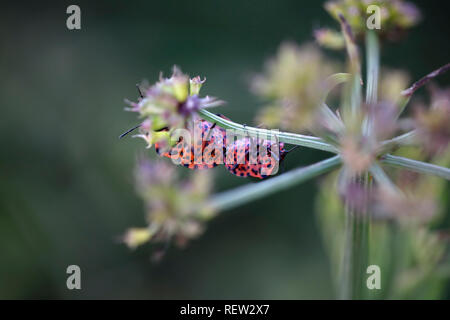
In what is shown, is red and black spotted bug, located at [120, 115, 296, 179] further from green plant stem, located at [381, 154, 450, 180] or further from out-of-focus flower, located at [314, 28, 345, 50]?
out-of-focus flower, located at [314, 28, 345, 50]

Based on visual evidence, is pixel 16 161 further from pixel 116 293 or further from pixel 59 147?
pixel 116 293

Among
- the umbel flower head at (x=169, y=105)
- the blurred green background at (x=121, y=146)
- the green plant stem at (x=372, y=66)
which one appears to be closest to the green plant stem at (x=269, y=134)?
the umbel flower head at (x=169, y=105)

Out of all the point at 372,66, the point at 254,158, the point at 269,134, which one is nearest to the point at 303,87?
the point at 269,134

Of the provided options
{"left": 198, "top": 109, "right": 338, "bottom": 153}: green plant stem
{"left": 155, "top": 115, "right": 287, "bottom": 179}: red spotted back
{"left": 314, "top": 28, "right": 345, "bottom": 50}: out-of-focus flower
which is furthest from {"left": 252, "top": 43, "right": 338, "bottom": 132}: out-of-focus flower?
{"left": 314, "top": 28, "right": 345, "bottom": 50}: out-of-focus flower

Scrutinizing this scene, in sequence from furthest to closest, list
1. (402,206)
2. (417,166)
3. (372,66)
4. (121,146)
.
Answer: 1. (121,146)
2. (372,66)
3. (417,166)
4. (402,206)

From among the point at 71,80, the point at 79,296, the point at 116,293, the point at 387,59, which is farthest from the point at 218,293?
the point at 387,59

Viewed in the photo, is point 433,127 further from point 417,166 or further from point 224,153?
point 224,153

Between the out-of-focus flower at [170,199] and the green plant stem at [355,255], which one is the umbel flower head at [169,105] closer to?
the out-of-focus flower at [170,199]
